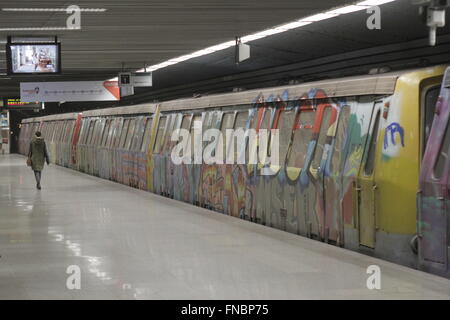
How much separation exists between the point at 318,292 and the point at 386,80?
3007mm

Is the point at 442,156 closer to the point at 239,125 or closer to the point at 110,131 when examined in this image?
the point at 239,125

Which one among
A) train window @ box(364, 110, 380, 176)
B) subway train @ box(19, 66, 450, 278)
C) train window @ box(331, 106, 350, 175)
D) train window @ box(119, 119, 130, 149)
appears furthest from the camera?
train window @ box(119, 119, 130, 149)

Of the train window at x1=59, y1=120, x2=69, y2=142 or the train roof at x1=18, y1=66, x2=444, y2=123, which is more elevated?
the train roof at x1=18, y1=66, x2=444, y2=123

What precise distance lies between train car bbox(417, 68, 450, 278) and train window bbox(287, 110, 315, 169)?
3.30m

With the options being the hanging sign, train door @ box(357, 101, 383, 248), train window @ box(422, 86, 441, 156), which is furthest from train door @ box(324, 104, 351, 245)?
the hanging sign

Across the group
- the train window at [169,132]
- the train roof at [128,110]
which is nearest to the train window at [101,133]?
the train roof at [128,110]

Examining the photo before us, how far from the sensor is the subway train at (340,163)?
8.00 metres

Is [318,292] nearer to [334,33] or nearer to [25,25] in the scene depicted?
[25,25]

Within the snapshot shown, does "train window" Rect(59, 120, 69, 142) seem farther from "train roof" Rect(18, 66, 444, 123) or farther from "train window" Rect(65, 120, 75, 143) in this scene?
"train roof" Rect(18, 66, 444, 123)

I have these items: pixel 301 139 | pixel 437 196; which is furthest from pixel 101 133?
pixel 437 196

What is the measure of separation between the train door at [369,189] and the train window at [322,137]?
53.3 inches

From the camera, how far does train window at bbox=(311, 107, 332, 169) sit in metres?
10.6

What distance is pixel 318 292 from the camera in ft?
Answer: 23.6

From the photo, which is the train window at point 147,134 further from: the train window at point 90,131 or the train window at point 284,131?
the train window at point 90,131
